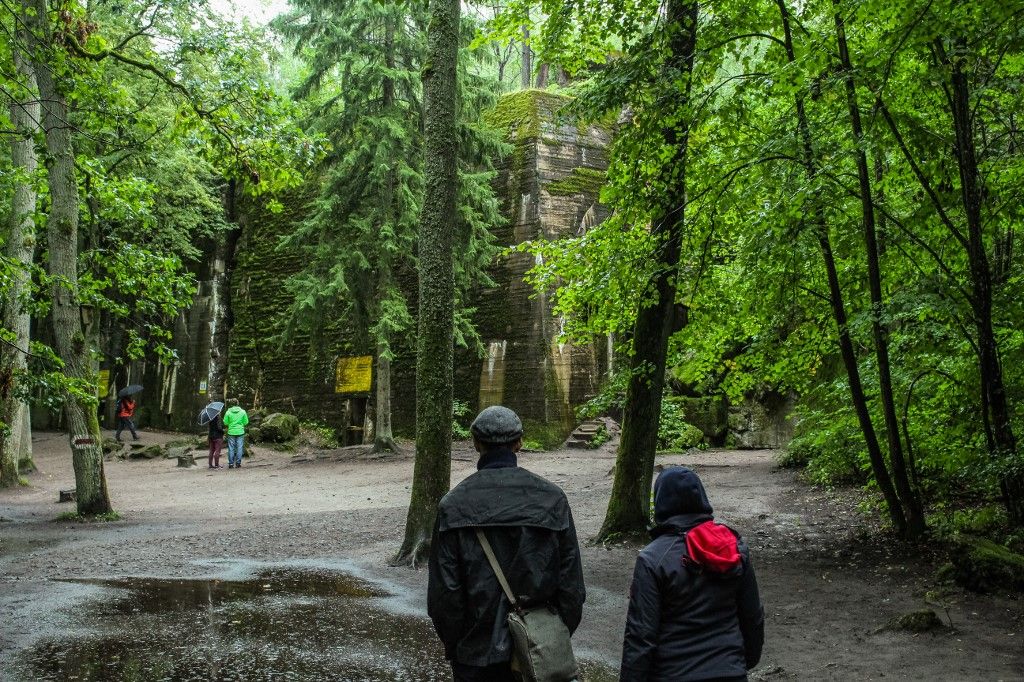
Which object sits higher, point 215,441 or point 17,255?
point 17,255

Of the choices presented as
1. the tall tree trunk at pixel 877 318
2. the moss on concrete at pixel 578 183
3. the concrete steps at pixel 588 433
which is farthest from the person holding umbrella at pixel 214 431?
the tall tree trunk at pixel 877 318

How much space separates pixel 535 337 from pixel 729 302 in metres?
13.8

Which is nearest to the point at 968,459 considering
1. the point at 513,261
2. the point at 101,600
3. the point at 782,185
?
the point at 782,185

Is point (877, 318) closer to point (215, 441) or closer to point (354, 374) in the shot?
point (215, 441)

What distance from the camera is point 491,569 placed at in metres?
2.86

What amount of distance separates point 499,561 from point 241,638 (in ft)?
13.0

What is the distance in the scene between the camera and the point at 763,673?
5.51 metres

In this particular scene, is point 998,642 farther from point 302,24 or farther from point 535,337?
point 302,24

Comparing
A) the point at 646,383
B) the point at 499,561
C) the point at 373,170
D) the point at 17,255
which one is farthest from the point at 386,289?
the point at 499,561

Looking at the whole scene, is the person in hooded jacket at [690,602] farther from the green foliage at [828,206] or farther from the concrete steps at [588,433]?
the concrete steps at [588,433]

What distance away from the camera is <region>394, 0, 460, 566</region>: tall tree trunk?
358 inches

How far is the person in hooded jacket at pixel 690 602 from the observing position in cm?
279

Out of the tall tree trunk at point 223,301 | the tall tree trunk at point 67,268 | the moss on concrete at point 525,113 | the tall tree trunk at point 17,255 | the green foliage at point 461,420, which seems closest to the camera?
the tall tree trunk at point 67,268

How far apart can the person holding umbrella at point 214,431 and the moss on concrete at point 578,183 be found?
11.0 metres
